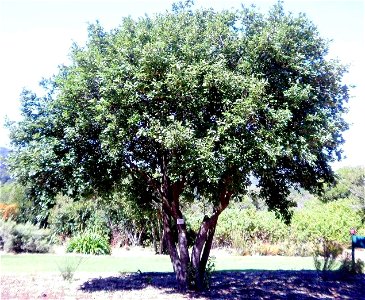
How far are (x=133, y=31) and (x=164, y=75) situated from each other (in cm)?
236

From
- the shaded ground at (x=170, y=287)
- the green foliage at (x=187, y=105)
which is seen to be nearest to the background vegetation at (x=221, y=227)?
the shaded ground at (x=170, y=287)

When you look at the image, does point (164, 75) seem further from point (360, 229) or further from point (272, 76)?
point (360, 229)

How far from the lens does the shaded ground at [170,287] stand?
10.4m

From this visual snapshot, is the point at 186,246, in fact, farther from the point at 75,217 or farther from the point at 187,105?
the point at 75,217

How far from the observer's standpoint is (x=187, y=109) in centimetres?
965

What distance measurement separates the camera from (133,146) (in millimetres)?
11062

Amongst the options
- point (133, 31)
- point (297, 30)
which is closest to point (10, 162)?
point (133, 31)

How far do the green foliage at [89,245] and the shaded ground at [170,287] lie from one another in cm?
857

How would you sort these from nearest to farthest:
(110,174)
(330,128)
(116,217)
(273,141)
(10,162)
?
(273,141), (330,128), (10,162), (110,174), (116,217)

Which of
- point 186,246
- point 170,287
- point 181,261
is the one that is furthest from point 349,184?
point 170,287

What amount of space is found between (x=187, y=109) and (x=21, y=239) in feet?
49.1

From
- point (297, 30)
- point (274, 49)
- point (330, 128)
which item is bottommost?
point (330, 128)

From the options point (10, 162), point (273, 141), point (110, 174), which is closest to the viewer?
point (273, 141)

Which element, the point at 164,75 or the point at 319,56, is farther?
the point at 319,56
